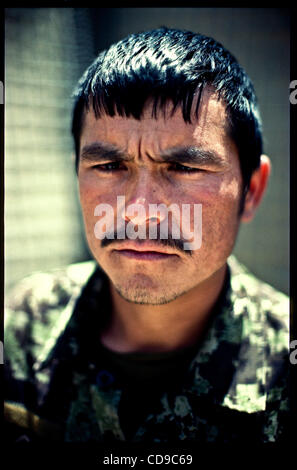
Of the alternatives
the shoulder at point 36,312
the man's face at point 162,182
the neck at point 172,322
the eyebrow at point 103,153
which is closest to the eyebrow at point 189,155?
the man's face at point 162,182

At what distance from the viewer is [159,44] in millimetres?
1279

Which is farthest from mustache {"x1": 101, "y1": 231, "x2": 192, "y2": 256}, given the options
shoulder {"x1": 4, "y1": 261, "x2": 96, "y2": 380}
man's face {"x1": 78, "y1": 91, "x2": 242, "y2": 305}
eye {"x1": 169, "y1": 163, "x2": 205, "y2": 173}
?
shoulder {"x1": 4, "y1": 261, "x2": 96, "y2": 380}

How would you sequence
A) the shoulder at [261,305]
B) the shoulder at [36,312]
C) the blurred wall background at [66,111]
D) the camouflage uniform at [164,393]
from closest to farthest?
the camouflage uniform at [164,393]
the shoulder at [261,305]
the shoulder at [36,312]
the blurred wall background at [66,111]

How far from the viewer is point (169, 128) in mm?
1163

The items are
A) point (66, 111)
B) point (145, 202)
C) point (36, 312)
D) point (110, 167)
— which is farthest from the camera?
point (66, 111)

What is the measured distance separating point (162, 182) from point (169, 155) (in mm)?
80

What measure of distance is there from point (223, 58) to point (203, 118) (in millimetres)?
277

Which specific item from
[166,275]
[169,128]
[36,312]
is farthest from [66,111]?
[166,275]

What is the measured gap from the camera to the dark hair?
1181 mm

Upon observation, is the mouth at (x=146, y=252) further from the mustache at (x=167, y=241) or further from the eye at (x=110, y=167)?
the eye at (x=110, y=167)

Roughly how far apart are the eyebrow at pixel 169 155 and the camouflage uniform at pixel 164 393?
49 centimetres

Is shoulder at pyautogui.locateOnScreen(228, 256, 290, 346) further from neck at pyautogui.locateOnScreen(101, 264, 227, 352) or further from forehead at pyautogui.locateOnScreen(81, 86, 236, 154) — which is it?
forehead at pyautogui.locateOnScreen(81, 86, 236, 154)

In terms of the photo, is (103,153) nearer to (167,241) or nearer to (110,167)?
(110,167)

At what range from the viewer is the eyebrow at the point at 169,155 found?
1.17 m
